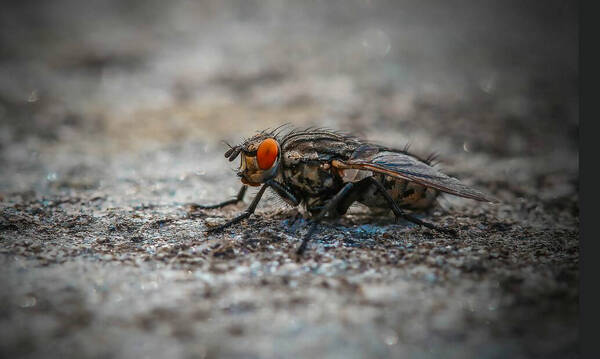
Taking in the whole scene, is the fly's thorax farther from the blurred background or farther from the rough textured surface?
the blurred background

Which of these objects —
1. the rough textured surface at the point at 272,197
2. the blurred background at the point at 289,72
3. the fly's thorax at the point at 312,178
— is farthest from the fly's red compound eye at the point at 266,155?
the blurred background at the point at 289,72

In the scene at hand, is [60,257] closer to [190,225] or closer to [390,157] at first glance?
[190,225]

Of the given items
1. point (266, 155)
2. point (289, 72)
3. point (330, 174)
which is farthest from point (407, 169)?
point (289, 72)

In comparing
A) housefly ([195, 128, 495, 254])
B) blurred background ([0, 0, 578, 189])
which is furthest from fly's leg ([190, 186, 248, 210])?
blurred background ([0, 0, 578, 189])

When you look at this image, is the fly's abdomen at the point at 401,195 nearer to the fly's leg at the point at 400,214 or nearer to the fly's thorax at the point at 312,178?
the fly's leg at the point at 400,214

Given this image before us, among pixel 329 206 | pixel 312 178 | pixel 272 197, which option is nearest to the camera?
pixel 329 206

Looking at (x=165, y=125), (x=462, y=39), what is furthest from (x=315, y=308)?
(x=462, y=39)

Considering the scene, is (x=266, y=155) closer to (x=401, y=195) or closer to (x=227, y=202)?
(x=227, y=202)
